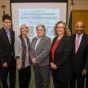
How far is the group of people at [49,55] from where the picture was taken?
2.57 metres

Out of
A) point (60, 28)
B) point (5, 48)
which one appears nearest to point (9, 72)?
point (5, 48)

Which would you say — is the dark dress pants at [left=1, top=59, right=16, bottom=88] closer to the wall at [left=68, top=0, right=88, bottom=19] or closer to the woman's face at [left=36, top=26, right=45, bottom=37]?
the woman's face at [left=36, top=26, right=45, bottom=37]

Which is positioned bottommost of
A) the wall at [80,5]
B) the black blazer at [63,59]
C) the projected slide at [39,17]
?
the black blazer at [63,59]

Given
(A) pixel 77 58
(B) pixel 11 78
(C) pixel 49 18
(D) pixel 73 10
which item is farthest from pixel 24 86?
(D) pixel 73 10

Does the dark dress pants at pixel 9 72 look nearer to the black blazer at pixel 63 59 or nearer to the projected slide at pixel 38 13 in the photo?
the black blazer at pixel 63 59

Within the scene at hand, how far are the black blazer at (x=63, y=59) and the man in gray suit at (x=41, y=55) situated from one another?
0.78 ft

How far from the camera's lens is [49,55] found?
9.15ft

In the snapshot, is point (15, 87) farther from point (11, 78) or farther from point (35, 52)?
point (35, 52)

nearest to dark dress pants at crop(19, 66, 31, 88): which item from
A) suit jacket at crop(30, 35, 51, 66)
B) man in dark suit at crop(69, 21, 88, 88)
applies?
suit jacket at crop(30, 35, 51, 66)

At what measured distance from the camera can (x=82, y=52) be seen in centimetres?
262

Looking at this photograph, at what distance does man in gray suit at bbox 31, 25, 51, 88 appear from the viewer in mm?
2742

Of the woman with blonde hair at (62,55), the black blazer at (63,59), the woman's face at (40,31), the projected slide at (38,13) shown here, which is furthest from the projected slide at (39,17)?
the black blazer at (63,59)

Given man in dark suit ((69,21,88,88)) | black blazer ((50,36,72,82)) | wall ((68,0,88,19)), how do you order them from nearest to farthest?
black blazer ((50,36,72,82)), man in dark suit ((69,21,88,88)), wall ((68,0,88,19))

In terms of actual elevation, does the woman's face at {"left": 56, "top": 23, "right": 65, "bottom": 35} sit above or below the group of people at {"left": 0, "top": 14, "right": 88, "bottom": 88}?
above
